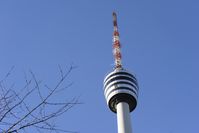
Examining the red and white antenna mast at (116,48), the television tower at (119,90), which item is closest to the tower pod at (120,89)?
the television tower at (119,90)

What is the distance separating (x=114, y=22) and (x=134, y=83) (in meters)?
13.6

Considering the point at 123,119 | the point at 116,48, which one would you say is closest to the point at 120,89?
the point at 123,119

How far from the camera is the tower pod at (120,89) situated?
83750 mm

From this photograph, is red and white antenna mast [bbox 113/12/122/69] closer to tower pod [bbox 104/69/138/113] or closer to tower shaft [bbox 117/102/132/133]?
tower pod [bbox 104/69/138/113]

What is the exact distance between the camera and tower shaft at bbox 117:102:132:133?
7969cm

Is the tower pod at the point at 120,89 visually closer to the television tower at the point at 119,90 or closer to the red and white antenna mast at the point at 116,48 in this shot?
the television tower at the point at 119,90

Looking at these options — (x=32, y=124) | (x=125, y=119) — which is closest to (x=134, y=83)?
(x=125, y=119)

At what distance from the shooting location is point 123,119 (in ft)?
267

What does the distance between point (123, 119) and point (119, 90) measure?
18.9 ft

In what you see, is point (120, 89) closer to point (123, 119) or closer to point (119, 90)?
point (119, 90)

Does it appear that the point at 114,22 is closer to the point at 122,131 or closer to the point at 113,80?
the point at 113,80

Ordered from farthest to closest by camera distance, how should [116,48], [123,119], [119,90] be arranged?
[116,48] → [119,90] → [123,119]

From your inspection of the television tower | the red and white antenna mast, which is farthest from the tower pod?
the red and white antenna mast

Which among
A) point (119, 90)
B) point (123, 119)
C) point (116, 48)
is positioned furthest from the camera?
point (116, 48)
